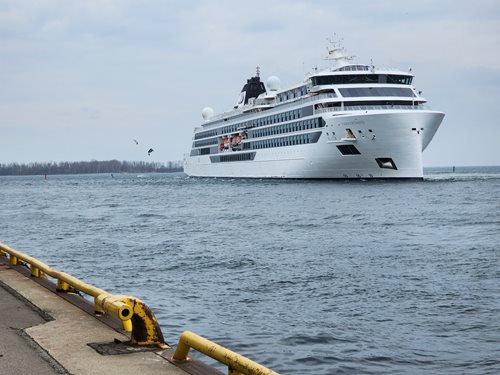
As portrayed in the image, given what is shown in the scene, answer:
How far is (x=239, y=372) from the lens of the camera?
599 centimetres

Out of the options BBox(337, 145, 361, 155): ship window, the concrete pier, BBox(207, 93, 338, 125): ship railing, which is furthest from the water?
BBox(207, 93, 338, 125): ship railing

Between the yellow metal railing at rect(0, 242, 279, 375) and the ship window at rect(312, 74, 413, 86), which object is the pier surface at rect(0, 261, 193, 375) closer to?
the yellow metal railing at rect(0, 242, 279, 375)

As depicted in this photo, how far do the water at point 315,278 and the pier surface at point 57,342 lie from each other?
10.7ft

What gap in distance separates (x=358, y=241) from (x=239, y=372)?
20406mm

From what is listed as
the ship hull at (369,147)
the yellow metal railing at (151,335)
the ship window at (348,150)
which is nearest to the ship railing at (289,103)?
the ship hull at (369,147)

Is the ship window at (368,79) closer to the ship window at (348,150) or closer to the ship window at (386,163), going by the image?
the ship window at (348,150)

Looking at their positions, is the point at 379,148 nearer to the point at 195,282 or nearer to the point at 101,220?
the point at 101,220

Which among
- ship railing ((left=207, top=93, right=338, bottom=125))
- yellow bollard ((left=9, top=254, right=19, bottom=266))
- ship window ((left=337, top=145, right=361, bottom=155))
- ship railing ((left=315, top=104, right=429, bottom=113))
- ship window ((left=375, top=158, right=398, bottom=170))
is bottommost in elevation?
yellow bollard ((left=9, top=254, right=19, bottom=266))

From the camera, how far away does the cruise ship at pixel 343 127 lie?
62.0m

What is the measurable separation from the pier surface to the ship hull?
176 feet

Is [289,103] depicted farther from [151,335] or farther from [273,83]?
[151,335]

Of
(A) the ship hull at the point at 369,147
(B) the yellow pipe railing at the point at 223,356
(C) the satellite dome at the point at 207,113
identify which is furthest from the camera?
(C) the satellite dome at the point at 207,113

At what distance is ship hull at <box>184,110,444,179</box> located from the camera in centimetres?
6119

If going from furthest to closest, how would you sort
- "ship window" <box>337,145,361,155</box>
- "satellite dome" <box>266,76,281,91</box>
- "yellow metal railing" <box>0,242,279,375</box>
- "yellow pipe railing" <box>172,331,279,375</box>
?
"satellite dome" <box>266,76,281,91</box>
"ship window" <box>337,145,361,155</box>
"yellow metal railing" <box>0,242,279,375</box>
"yellow pipe railing" <box>172,331,279,375</box>
